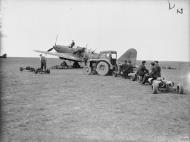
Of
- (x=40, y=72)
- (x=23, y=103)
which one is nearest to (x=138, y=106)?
(x=23, y=103)

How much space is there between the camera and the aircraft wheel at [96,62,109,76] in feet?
66.1

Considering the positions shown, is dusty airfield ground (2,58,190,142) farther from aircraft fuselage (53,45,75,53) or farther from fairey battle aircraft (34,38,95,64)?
aircraft fuselage (53,45,75,53)

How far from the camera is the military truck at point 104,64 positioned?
20172 millimetres

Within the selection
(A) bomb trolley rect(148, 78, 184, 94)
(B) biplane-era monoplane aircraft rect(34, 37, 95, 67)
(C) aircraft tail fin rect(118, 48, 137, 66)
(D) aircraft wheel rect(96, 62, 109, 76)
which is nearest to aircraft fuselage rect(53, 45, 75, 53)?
(B) biplane-era monoplane aircraft rect(34, 37, 95, 67)

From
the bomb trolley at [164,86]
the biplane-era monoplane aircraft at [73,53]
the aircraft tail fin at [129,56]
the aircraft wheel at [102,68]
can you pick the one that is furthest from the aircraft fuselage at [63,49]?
the bomb trolley at [164,86]

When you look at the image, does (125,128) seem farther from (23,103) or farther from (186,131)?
(23,103)

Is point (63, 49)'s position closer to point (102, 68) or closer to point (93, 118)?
point (102, 68)

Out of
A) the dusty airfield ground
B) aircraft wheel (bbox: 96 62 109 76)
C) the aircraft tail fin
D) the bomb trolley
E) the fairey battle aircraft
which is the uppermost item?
the fairey battle aircraft

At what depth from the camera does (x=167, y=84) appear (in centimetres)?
1160

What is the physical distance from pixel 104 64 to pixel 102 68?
365 mm

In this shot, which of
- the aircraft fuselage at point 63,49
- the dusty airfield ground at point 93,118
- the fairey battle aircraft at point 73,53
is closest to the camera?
the dusty airfield ground at point 93,118

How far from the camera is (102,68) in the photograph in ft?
67.1

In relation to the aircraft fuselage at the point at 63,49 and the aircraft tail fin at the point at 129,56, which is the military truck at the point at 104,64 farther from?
the aircraft fuselage at the point at 63,49

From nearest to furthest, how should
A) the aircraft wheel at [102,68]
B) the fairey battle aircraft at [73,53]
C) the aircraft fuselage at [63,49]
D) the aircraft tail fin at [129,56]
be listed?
1. the aircraft wheel at [102,68]
2. the aircraft tail fin at [129,56]
3. the fairey battle aircraft at [73,53]
4. the aircraft fuselage at [63,49]
